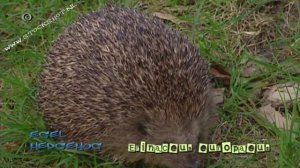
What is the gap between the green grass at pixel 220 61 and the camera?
4293 millimetres

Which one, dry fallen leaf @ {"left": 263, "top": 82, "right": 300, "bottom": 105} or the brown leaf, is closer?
dry fallen leaf @ {"left": 263, "top": 82, "right": 300, "bottom": 105}

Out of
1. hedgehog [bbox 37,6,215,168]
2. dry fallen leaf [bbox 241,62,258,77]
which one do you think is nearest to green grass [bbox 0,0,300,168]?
dry fallen leaf [bbox 241,62,258,77]

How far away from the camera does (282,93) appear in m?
4.57

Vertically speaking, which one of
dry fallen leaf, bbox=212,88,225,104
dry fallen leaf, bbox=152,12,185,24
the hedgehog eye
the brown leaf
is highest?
dry fallen leaf, bbox=152,12,185,24

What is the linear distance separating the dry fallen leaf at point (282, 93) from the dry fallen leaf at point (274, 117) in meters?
0.08

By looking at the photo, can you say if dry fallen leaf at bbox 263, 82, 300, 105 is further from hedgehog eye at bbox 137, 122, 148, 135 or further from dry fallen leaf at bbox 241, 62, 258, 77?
hedgehog eye at bbox 137, 122, 148, 135

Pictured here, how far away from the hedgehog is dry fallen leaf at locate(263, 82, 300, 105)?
0.49 meters

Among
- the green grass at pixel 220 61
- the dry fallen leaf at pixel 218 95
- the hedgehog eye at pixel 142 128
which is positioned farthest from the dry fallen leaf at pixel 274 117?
the hedgehog eye at pixel 142 128

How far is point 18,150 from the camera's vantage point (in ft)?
14.6

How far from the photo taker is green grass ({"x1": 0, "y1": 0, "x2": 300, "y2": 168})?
4293 millimetres

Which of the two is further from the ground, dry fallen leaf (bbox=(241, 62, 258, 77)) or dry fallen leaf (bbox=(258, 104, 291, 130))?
dry fallen leaf (bbox=(241, 62, 258, 77))

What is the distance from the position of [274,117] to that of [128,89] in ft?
3.51

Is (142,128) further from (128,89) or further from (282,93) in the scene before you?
(282,93)

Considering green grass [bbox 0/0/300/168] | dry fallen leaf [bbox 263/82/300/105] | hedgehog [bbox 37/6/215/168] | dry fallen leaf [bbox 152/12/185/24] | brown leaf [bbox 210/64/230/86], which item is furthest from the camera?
dry fallen leaf [bbox 152/12/185/24]
